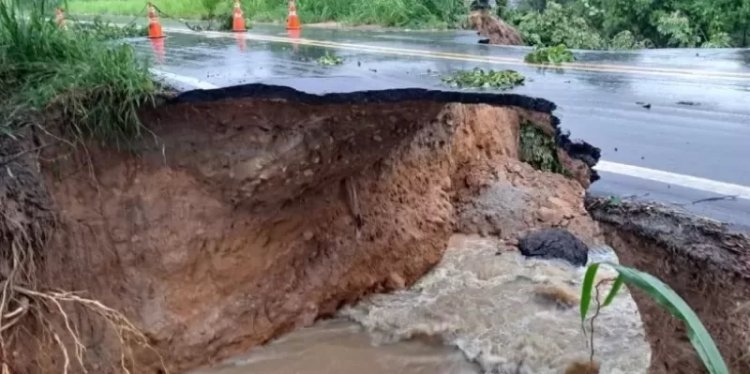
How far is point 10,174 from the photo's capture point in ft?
14.5

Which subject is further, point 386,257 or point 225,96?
point 386,257

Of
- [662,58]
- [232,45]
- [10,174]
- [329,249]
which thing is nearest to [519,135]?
[662,58]

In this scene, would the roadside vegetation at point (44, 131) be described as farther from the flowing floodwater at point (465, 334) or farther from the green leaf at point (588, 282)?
the green leaf at point (588, 282)

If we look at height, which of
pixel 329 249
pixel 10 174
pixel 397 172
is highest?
pixel 10 174

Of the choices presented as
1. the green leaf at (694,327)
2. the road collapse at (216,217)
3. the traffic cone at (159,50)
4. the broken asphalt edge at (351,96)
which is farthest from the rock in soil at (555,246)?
the green leaf at (694,327)

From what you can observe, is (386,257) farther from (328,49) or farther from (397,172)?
(328,49)

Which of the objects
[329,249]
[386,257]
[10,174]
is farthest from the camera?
[386,257]

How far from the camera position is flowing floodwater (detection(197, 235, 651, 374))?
5473 millimetres

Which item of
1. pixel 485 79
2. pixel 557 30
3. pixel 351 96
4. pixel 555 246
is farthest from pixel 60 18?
pixel 557 30

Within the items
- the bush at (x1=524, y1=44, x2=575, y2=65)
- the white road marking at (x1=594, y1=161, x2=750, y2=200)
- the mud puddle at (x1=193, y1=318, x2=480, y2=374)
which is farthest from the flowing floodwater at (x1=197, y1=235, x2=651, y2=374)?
the bush at (x1=524, y1=44, x2=575, y2=65)

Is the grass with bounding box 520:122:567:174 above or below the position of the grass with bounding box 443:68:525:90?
below

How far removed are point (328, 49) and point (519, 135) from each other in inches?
96.0

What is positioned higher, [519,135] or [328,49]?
[328,49]

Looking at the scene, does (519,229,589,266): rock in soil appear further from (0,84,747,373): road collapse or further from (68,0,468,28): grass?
(68,0,468,28): grass
